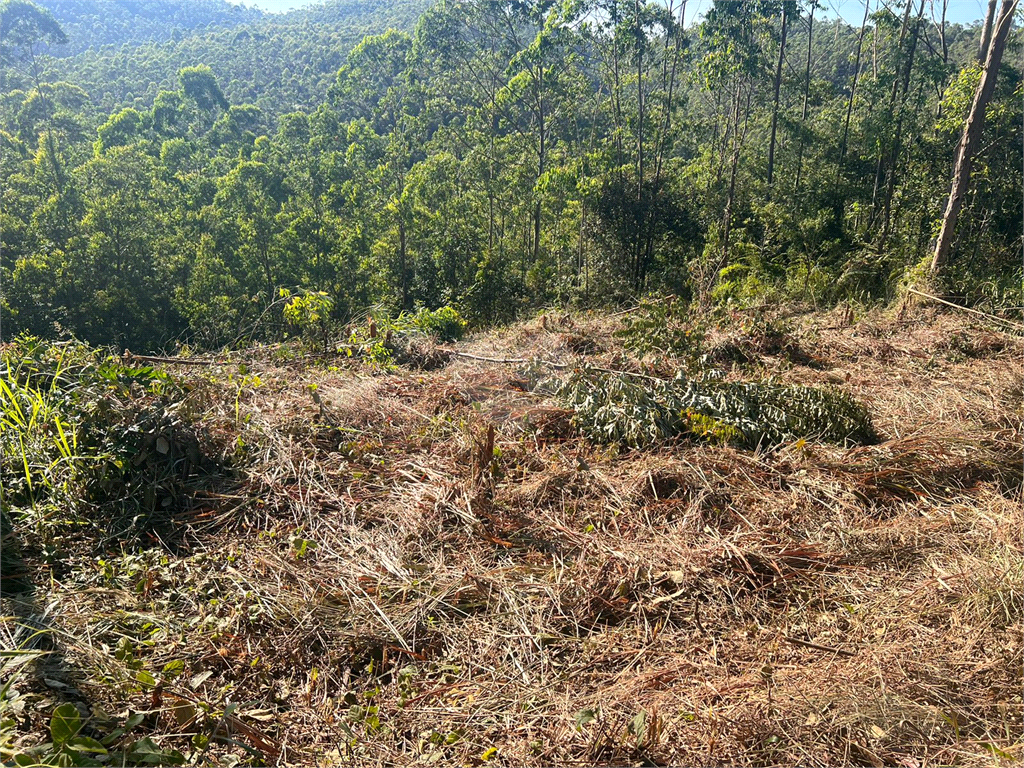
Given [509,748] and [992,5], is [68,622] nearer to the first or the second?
[509,748]

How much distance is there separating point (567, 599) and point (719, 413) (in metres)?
1.56

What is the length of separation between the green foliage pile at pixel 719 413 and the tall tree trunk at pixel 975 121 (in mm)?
4015

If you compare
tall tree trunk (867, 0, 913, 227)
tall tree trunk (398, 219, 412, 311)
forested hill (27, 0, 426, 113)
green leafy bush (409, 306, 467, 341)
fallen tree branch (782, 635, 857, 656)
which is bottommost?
Result: tall tree trunk (398, 219, 412, 311)

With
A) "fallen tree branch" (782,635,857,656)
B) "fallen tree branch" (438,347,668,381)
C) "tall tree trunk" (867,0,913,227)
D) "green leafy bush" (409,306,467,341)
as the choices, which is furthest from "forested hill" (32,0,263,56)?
"fallen tree branch" (782,635,857,656)

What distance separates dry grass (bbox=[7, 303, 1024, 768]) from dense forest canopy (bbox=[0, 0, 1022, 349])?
4.38 meters

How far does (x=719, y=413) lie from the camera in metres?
3.21

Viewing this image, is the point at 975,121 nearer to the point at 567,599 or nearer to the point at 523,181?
the point at 567,599

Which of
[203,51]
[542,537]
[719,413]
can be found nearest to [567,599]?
[542,537]

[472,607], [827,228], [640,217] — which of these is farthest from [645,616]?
[827,228]

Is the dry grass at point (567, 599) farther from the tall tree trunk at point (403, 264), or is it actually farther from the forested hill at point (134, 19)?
the forested hill at point (134, 19)

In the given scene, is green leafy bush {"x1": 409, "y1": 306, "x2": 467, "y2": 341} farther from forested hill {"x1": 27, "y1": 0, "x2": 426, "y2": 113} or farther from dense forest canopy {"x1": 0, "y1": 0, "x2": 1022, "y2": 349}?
forested hill {"x1": 27, "y1": 0, "x2": 426, "y2": 113}

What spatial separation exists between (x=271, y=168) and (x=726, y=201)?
44.8ft

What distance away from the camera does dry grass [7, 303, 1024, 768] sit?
1566mm

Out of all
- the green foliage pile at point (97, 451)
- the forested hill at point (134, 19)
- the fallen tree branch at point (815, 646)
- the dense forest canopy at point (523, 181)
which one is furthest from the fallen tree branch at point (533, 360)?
the forested hill at point (134, 19)
